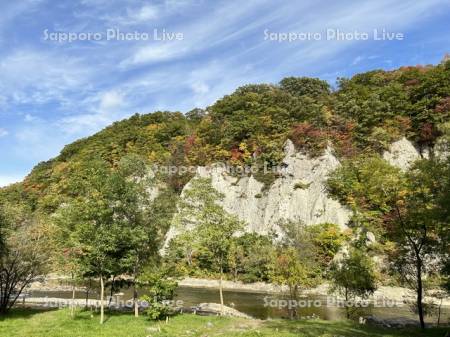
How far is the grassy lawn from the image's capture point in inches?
824

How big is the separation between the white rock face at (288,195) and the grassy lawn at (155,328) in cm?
4088

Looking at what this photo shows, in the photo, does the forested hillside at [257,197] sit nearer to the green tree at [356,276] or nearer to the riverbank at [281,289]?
the green tree at [356,276]

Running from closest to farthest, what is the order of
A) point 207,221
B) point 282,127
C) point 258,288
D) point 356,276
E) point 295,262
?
point 207,221 → point 356,276 → point 295,262 → point 258,288 → point 282,127

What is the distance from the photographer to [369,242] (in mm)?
58125

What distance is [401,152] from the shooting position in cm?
7362

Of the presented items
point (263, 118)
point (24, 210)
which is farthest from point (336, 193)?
point (24, 210)

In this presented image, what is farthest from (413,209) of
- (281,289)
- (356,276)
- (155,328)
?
(281,289)

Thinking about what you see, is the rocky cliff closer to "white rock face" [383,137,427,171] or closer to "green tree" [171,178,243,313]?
"white rock face" [383,137,427,171]

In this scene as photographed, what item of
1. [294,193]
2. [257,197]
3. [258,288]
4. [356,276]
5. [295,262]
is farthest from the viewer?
[257,197]

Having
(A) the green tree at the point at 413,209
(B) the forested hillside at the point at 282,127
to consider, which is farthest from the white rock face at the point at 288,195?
(A) the green tree at the point at 413,209

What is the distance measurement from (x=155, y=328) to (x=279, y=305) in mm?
21366

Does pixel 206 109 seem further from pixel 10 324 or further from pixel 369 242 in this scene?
pixel 10 324

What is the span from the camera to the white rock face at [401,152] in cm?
7281

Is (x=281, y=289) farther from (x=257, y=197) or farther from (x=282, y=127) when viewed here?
(x=282, y=127)
